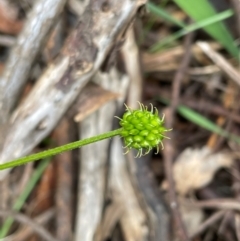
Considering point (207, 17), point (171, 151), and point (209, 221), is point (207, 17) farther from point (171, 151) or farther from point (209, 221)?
point (209, 221)

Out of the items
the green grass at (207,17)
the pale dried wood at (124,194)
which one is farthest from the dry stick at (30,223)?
the green grass at (207,17)

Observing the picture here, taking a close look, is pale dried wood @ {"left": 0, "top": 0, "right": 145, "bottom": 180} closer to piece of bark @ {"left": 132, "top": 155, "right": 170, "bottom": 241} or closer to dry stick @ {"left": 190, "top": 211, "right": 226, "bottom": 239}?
piece of bark @ {"left": 132, "top": 155, "right": 170, "bottom": 241}

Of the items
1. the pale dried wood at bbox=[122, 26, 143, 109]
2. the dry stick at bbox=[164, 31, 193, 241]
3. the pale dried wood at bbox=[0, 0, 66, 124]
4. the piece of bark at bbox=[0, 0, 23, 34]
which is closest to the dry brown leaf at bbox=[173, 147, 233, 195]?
the dry stick at bbox=[164, 31, 193, 241]

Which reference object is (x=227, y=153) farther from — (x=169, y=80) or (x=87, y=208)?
(x=87, y=208)

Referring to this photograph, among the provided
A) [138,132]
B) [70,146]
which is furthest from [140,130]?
[70,146]

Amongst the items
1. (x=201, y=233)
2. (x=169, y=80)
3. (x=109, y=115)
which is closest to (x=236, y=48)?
(x=169, y=80)
